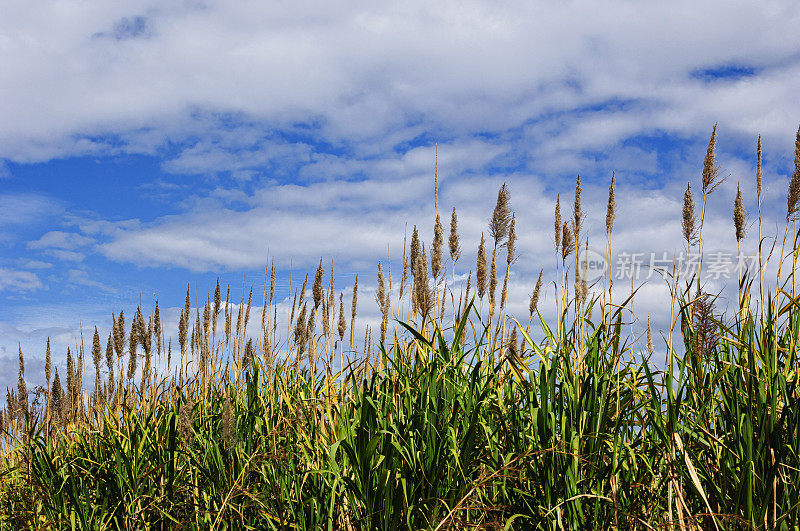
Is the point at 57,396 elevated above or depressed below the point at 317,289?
below

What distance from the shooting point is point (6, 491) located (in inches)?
175

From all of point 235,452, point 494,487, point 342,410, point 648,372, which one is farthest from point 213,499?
point 648,372

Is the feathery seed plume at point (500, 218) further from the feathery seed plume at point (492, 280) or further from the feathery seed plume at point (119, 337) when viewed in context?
the feathery seed plume at point (119, 337)

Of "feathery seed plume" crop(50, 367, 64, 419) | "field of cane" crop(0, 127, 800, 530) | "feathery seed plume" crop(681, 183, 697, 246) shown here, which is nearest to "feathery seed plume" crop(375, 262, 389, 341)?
"field of cane" crop(0, 127, 800, 530)

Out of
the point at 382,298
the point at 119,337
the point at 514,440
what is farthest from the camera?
the point at 119,337

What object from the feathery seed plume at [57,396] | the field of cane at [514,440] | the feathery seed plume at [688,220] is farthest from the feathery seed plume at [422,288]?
the feathery seed plume at [57,396]

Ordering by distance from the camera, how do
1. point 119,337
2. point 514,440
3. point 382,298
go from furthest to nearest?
point 119,337 < point 382,298 < point 514,440

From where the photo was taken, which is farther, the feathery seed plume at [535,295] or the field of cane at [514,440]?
the feathery seed plume at [535,295]

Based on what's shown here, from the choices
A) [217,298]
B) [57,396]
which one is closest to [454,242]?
[217,298]

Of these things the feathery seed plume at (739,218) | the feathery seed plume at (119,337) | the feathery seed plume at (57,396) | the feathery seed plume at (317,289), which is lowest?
the feathery seed plume at (57,396)

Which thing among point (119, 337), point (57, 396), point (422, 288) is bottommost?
point (57, 396)

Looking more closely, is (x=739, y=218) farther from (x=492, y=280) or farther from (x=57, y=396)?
(x=57, y=396)

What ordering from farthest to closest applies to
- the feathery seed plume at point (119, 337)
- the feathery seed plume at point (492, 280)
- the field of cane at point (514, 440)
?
the feathery seed plume at point (119, 337) < the feathery seed plume at point (492, 280) < the field of cane at point (514, 440)

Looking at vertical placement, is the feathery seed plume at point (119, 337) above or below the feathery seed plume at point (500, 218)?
below
